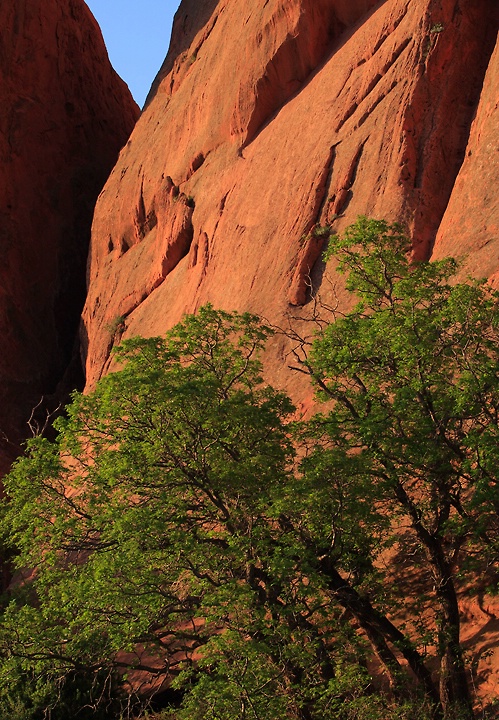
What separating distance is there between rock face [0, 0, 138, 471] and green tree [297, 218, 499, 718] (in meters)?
21.2

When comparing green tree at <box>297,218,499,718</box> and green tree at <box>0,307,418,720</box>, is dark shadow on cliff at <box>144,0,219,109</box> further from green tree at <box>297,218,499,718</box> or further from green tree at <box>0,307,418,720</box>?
green tree at <box>297,218,499,718</box>

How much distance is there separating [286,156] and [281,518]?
1370 cm

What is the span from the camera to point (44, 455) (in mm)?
14680

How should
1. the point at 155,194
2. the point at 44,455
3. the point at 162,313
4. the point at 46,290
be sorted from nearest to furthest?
1. the point at 44,455
2. the point at 162,313
3. the point at 155,194
4. the point at 46,290

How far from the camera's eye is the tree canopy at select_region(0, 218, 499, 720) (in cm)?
1211

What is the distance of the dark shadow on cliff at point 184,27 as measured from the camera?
32.9m

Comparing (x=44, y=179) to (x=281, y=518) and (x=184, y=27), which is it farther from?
(x=281, y=518)

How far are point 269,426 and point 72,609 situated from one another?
4.03m

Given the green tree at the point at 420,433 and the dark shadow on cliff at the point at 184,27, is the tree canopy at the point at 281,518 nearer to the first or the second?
the green tree at the point at 420,433

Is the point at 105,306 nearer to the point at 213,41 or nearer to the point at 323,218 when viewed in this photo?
the point at 213,41

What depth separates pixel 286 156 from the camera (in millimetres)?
24328

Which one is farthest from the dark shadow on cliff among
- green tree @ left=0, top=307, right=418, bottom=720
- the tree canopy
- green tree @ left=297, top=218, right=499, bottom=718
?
green tree @ left=297, top=218, right=499, bottom=718

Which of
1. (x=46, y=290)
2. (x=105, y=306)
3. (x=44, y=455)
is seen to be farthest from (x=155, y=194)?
(x=44, y=455)

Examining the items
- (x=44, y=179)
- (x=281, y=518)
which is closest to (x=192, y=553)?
(x=281, y=518)
